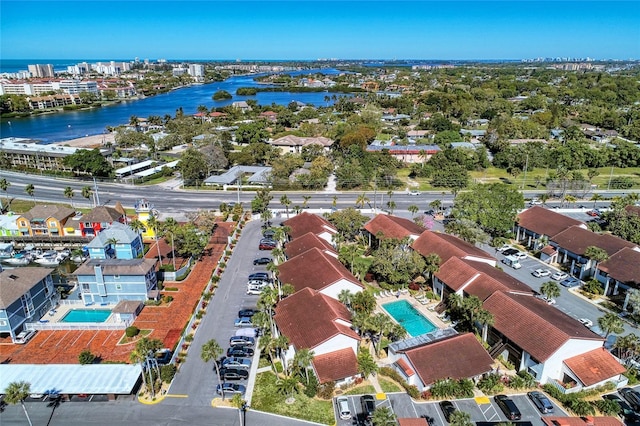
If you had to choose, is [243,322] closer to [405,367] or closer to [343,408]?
[343,408]

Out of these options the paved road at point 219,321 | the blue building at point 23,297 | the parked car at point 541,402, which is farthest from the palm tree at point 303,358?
the blue building at point 23,297

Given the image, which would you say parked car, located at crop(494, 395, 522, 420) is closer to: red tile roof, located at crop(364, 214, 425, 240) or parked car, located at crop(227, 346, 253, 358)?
parked car, located at crop(227, 346, 253, 358)

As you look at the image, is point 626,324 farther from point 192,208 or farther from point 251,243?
point 192,208

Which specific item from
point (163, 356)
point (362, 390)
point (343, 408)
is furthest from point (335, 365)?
point (163, 356)

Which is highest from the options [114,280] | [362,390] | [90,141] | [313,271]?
[90,141]

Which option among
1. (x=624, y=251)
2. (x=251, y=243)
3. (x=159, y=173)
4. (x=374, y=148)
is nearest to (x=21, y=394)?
(x=251, y=243)

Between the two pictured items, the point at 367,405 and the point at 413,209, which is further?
the point at 413,209

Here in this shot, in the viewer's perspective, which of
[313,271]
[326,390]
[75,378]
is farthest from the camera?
[313,271]

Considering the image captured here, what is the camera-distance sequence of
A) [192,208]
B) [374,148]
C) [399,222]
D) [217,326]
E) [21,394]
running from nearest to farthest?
[21,394]
[217,326]
[399,222]
[192,208]
[374,148]

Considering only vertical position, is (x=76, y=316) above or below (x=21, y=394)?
below
